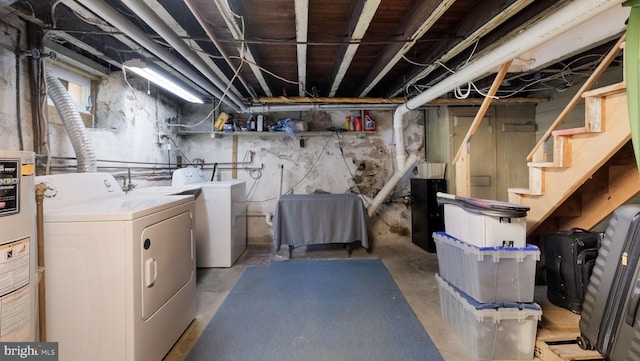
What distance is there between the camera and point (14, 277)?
1.06 metres

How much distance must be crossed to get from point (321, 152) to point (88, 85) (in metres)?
2.95

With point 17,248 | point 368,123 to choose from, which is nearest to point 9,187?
point 17,248

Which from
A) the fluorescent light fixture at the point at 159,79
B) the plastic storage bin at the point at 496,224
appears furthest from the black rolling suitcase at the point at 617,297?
the fluorescent light fixture at the point at 159,79

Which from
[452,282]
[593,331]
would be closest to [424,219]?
[452,282]

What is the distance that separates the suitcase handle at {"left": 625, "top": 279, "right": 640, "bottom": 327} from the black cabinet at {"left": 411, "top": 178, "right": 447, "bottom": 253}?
214cm

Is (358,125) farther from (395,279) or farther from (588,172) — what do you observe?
(588,172)

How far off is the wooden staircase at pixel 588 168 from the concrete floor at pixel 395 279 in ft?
3.72

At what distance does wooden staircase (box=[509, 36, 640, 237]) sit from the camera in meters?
1.66

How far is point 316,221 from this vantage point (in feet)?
11.4

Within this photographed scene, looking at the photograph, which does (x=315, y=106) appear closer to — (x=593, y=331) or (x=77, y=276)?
(x=77, y=276)

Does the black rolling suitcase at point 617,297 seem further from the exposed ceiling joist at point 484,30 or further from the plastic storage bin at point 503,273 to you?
the exposed ceiling joist at point 484,30

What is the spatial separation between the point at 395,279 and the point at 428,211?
1.24 meters

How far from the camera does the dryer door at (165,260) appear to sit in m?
1.42

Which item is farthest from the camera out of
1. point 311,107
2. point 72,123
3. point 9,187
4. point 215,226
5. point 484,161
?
point 484,161
